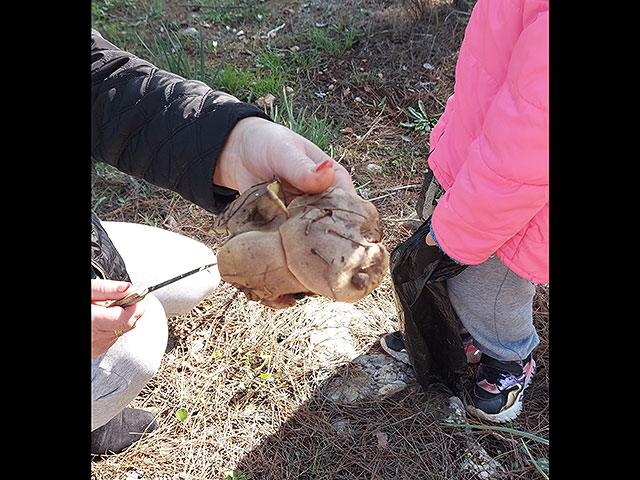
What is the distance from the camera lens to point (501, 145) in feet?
4.07

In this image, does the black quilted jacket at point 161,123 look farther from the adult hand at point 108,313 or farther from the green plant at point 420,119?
the green plant at point 420,119

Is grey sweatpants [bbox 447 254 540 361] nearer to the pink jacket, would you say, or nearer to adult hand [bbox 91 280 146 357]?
the pink jacket

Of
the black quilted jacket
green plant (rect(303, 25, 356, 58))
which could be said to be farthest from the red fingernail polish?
green plant (rect(303, 25, 356, 58))

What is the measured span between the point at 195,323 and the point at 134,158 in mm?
893

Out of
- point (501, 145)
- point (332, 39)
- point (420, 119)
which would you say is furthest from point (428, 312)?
point (332, 39)

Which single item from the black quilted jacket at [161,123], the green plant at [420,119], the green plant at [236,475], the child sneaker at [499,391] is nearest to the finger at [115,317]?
the black quilted jacket at [161,123]

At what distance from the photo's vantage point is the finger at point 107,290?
4.11 ft

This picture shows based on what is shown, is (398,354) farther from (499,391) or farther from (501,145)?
(501,145)

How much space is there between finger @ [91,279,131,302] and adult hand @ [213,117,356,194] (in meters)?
0.40

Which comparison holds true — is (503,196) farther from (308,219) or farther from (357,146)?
(357,146)

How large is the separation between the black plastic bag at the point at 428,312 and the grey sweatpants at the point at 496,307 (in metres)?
0.06

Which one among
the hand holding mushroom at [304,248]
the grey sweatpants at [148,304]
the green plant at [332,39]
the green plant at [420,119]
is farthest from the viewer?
the green plant at [332,39]

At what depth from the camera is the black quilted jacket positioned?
1384 mm
